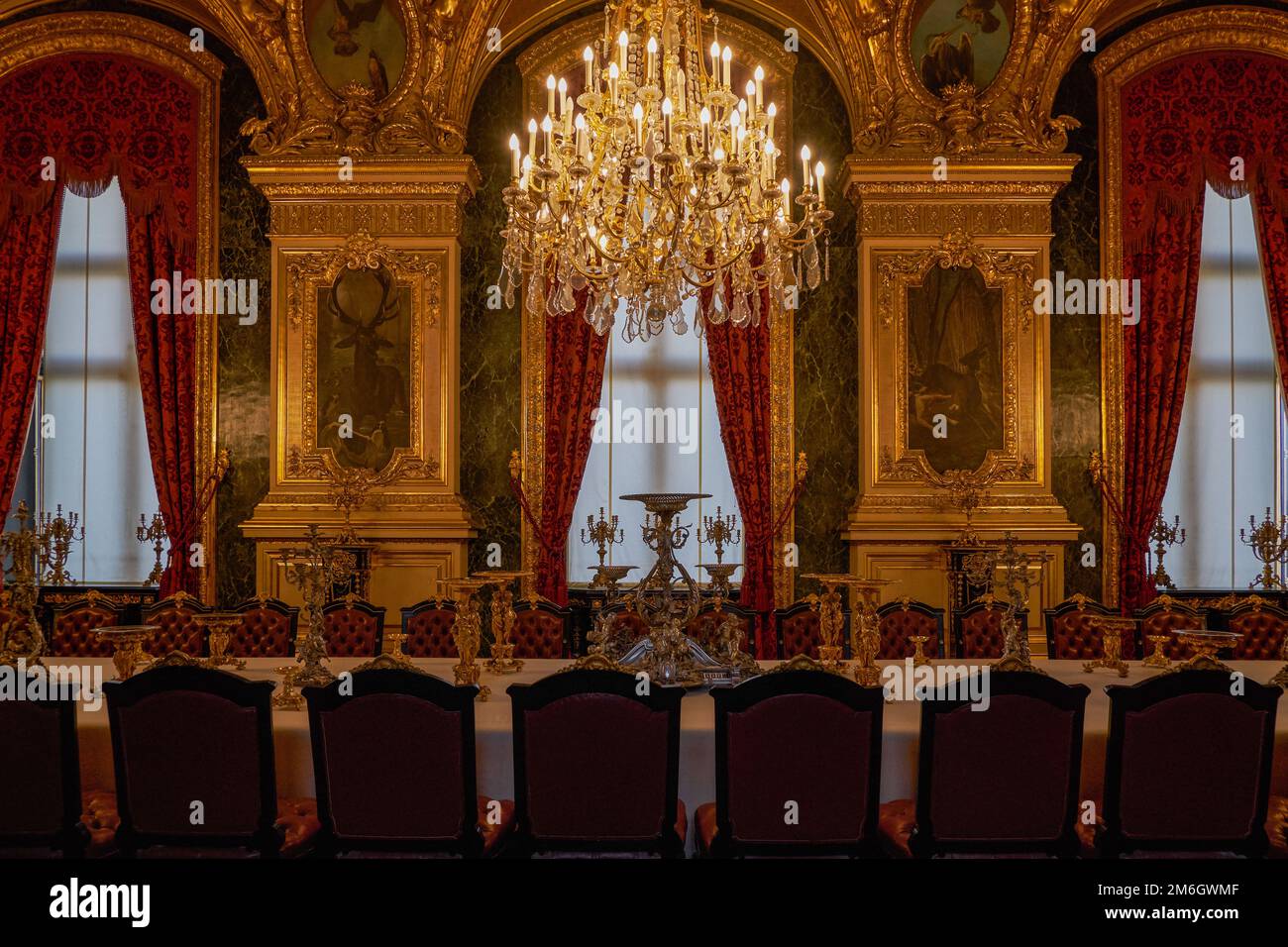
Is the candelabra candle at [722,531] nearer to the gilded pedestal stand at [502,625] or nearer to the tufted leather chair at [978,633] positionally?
the tufted leather chair at [978,633]

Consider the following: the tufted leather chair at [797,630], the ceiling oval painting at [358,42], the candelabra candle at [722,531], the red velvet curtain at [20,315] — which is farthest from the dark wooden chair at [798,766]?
the red velvet curtain at [20,315]

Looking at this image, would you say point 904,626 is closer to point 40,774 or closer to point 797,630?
point 797,630

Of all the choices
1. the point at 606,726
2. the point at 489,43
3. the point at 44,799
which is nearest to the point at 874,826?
the point at 606,726

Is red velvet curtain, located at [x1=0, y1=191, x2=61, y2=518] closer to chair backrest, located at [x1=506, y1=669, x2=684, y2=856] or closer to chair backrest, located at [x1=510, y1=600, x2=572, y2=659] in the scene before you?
chair backrest, located at [x1=510, y1=600, x2=572, y2=659]

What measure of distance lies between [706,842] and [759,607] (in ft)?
14.3

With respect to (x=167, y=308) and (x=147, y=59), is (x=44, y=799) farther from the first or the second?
(x=147, y=59)

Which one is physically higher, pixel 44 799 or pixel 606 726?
pixel 606 726

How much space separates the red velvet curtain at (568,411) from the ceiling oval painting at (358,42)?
6.75ft

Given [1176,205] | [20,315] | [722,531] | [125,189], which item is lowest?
[722,531]

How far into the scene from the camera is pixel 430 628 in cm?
552

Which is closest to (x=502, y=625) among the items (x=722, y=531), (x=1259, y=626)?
(x=722, y=531)

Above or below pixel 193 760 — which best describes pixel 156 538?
above

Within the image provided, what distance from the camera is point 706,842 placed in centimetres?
324

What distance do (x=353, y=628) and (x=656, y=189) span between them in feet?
8.64
